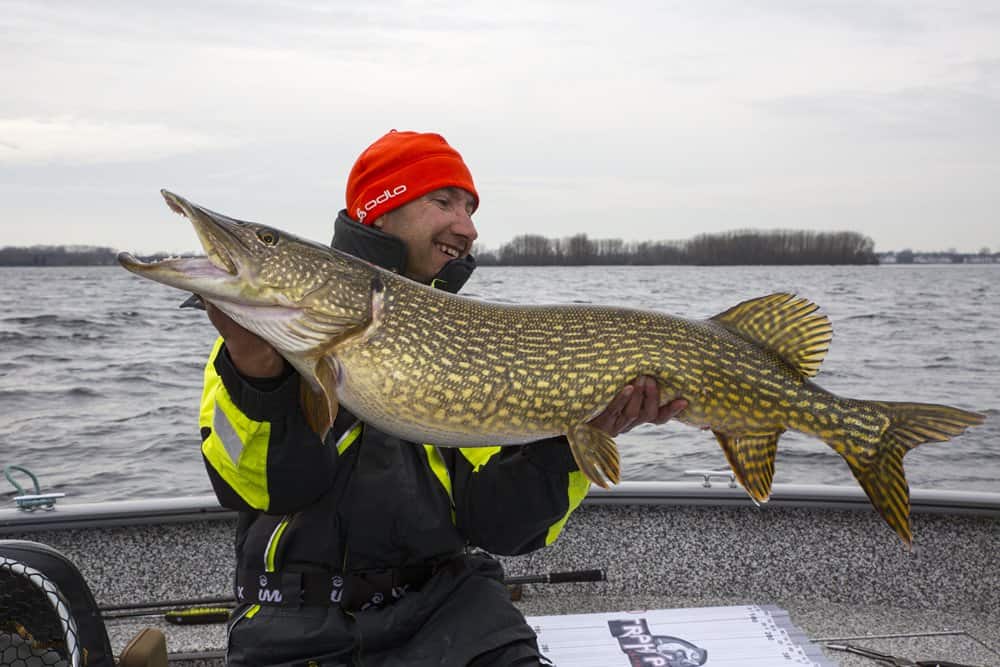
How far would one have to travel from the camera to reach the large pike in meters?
2.17

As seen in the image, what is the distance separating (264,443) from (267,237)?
1.72 ft

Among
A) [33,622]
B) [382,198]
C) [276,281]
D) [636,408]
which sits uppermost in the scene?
[382,198]

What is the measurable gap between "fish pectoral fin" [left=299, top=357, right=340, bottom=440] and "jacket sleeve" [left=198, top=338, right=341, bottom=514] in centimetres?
2

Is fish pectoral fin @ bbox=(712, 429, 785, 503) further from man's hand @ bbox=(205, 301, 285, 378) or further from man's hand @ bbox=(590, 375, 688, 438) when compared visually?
man's hand @ bbox=(205, 301, 285, 378)

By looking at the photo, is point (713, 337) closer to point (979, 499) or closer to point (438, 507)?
point (438, 507)

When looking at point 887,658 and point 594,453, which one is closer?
point 594,453

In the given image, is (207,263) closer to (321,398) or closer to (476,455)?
(321,398)

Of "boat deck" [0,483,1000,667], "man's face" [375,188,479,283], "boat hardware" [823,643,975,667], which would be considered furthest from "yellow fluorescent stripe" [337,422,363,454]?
"boat hardware" [823,643,975,667]

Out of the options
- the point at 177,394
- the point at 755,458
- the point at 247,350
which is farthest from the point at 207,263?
the point at 177,394

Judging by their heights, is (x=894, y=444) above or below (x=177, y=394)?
above

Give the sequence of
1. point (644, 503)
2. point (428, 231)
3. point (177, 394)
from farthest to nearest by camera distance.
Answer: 1. point (177, 394)
2. point (644, 503)
3. point (428, 231)

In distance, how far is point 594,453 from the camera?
236 cm

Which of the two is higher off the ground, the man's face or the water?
the man's face

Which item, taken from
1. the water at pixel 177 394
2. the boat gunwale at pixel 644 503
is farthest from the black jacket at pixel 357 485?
the water at pixel 177 394
